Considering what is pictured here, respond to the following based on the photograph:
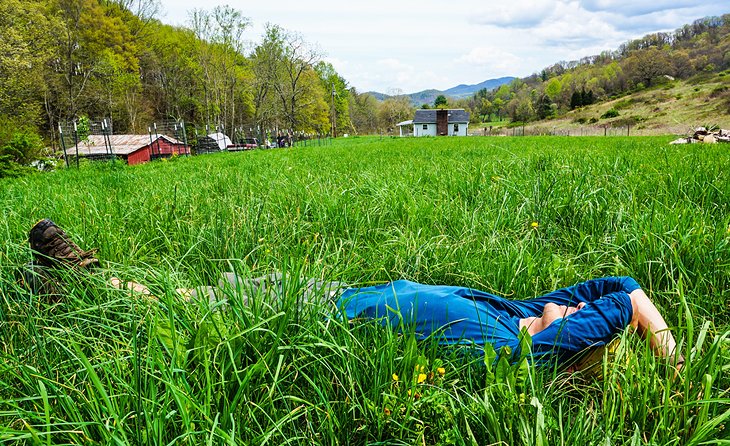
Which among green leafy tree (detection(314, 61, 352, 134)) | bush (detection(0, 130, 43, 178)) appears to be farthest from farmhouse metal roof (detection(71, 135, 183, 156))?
green leafy tree (detection(314, 61, 352, 134))

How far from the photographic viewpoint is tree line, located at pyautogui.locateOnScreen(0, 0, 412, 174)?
91.8 ft

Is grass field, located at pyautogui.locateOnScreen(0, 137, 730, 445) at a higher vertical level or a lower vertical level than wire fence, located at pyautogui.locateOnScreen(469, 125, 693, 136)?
lower

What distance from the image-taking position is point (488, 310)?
7.57 feet

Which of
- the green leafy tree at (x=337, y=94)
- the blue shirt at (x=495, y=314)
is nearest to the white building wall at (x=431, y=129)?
the green leafy tree at (x=337, y=94)

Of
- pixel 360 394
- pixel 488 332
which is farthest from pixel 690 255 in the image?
pixel 360 394

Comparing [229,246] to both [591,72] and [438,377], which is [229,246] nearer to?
[438,377]

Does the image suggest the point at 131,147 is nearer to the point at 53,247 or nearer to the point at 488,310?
the point at 53,247

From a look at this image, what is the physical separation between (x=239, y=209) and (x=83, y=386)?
2298 mm

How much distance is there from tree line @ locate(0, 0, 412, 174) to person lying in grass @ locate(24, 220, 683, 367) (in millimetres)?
27287

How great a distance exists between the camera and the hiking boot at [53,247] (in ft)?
8.30

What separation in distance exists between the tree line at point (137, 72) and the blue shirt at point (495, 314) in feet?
91.6

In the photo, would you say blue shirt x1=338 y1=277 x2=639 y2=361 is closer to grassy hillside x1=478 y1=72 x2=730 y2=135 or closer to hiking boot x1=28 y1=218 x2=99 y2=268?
hiking boot x1=28 y1=218 x2=99 y2=268

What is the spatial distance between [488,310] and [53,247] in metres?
2.58

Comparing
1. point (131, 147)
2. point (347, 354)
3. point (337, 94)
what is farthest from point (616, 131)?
point (337, 94)
